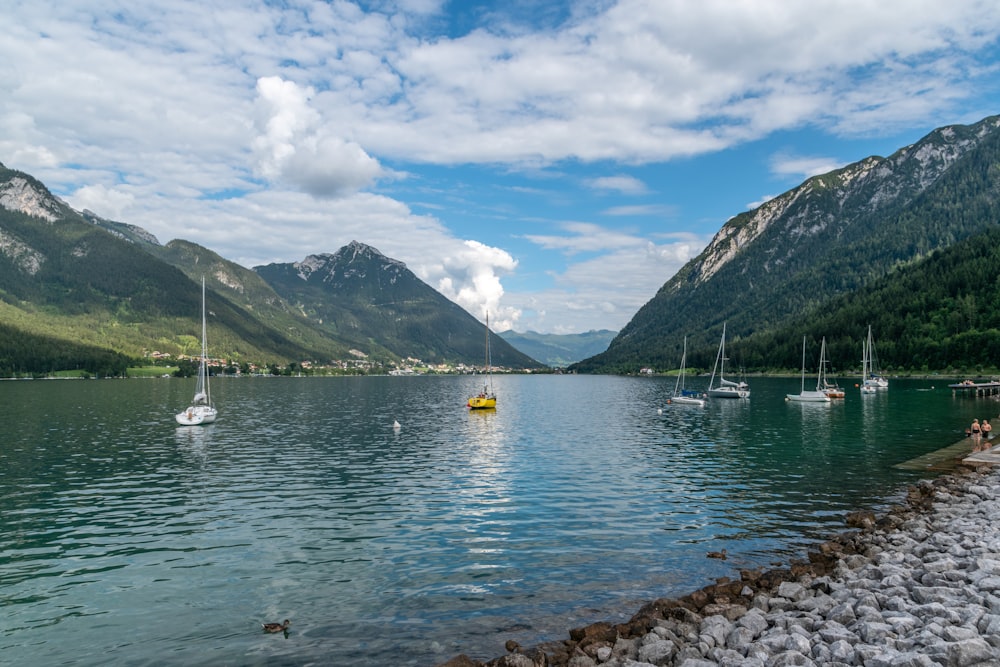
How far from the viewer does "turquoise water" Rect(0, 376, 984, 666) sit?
1852 centimetres

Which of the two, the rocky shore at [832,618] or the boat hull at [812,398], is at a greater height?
the rocky shore at [832,618]

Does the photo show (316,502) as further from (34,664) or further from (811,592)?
(811,592)

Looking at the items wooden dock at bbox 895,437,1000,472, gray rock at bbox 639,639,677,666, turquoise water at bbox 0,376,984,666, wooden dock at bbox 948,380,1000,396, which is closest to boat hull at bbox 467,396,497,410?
turquoise water at bbox 0,376,984,666

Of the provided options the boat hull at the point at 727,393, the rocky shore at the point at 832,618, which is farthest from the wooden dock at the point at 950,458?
the boat hull at the point at 727,393

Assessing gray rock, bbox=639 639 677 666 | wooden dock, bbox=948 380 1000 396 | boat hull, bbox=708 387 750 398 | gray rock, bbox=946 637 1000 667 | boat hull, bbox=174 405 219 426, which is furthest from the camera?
boat hull, bbox=708 387 750 398

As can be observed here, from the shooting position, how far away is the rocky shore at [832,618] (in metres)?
13.4

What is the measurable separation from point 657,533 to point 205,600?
20750 millimetres

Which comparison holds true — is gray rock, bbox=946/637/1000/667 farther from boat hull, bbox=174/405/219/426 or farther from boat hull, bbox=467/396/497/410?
boat hull, bbox=467/396/497/410

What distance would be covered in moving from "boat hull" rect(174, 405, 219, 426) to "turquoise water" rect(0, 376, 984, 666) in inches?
377

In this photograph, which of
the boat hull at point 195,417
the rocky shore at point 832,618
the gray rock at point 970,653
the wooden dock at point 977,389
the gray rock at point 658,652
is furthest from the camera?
the wooden dock at point 977,389

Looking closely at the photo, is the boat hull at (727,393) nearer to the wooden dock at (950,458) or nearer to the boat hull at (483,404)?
the boat hull at (483,404)

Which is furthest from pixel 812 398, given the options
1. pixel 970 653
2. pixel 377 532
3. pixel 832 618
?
pixel 970 653

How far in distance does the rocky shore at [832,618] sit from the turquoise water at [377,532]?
1.98m

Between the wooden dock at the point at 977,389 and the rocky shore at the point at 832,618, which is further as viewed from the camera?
the wooden dock at the point at 977,389
